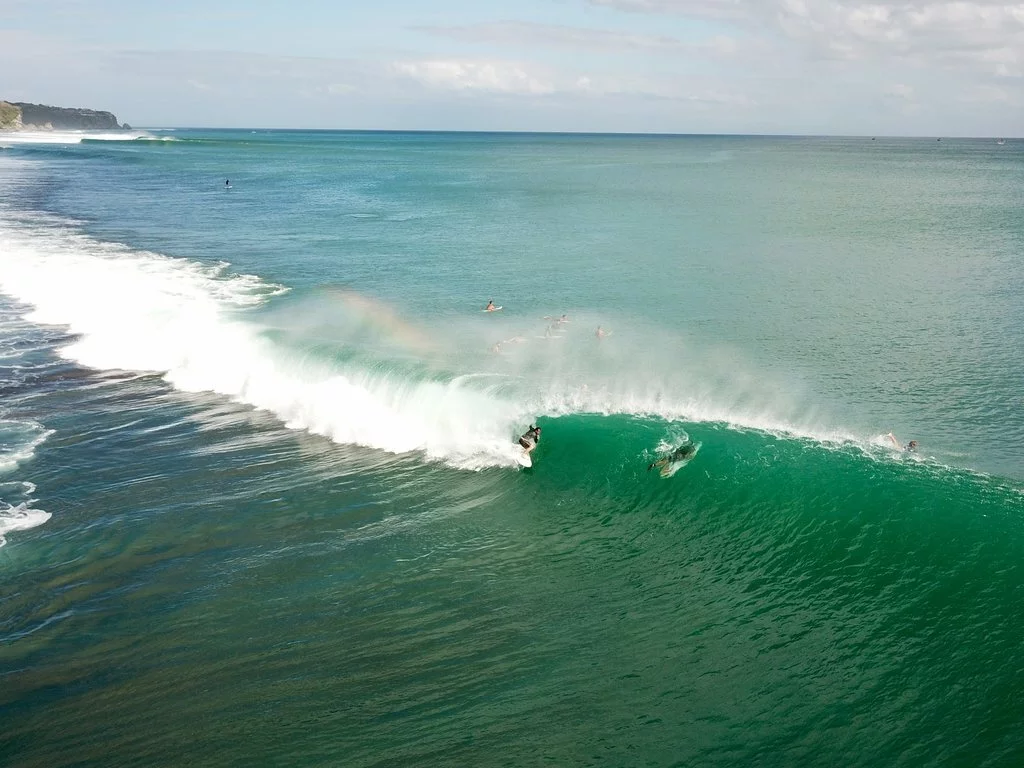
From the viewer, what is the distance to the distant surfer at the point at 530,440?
73.4 ft

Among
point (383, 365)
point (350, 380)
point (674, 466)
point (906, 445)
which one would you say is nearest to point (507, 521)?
point (674, 466)

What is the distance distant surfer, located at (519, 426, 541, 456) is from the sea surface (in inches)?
22.7

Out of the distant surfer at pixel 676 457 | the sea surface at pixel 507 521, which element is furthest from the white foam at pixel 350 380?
the distant surfer at pixel 676 457

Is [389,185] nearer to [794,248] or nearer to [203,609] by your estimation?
[794,248]

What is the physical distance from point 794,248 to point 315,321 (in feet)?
116

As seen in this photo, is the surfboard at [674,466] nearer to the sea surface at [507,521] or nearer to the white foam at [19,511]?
the sea surface at [507,521]

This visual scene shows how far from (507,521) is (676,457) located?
538 cm

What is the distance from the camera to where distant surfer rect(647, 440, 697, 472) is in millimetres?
21344

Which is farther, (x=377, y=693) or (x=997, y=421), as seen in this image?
(x=997, y=421)

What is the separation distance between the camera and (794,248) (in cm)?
5519

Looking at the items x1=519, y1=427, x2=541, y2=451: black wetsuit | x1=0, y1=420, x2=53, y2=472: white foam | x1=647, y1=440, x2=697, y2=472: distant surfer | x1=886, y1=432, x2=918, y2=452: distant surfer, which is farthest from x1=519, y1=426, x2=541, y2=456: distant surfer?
x1=0, y1=420, x2=53, y2=472: white foam

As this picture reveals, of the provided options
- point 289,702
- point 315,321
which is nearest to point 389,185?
point 315,321

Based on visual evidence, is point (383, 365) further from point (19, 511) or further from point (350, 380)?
point (19, 511)

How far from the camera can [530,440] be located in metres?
22.5
